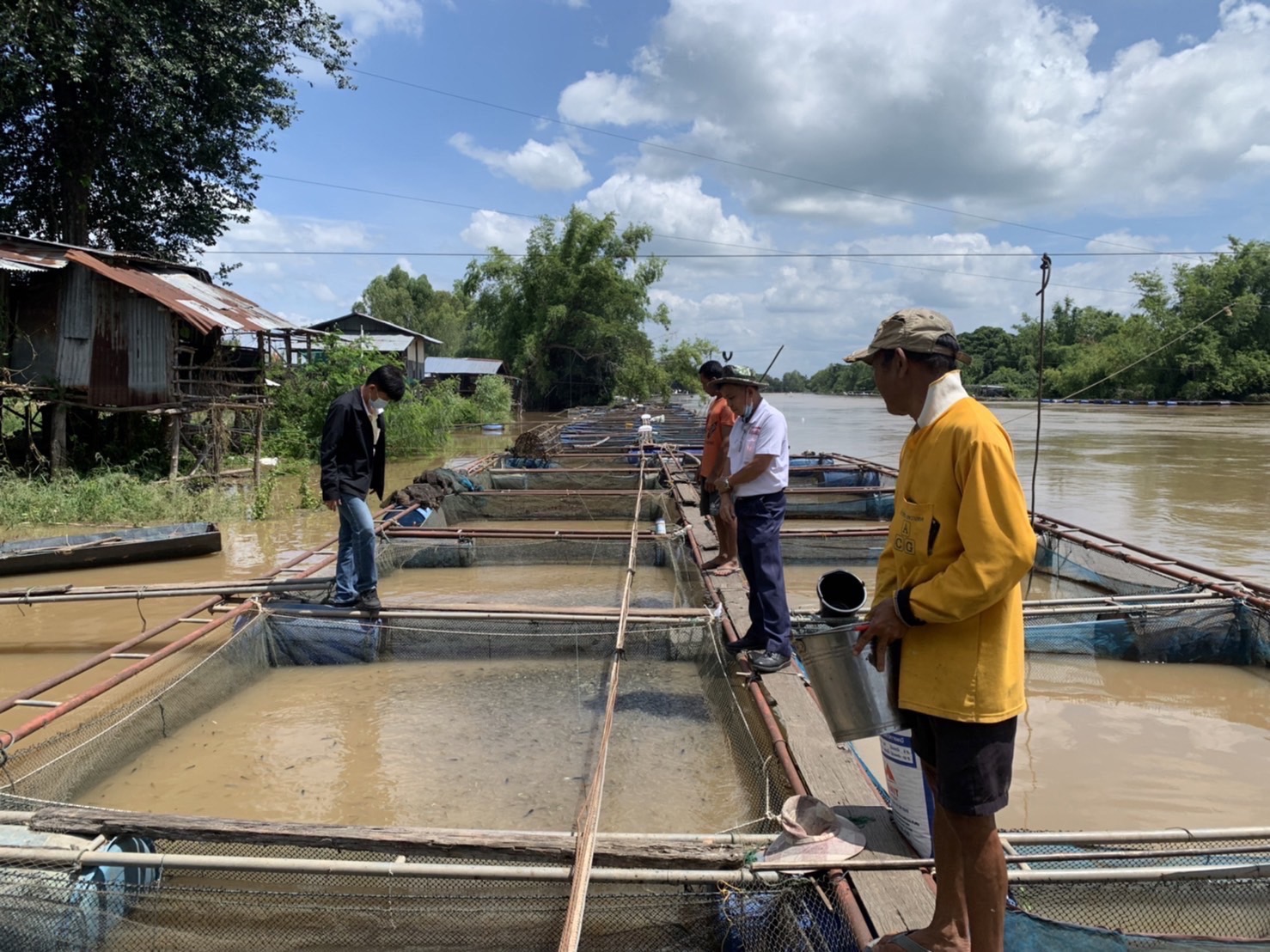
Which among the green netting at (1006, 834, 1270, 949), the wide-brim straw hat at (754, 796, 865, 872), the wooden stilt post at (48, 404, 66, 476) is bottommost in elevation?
the green netting at (1006, 834, 1270, 949)

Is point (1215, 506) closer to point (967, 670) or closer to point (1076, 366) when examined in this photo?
point (967, 670)

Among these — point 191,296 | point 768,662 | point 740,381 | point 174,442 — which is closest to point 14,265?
point 191,296

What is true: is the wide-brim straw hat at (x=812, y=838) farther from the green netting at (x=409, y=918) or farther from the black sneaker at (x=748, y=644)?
the black sneaker at (x=748, y=644)

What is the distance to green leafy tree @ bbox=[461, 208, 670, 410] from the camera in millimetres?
33031

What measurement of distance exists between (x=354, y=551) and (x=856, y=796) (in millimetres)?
3116

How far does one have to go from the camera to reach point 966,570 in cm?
150

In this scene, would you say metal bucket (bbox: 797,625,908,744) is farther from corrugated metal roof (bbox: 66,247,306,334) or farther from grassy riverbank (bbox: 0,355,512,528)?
corrugated metal roof (bbox: 66,247,306,334)

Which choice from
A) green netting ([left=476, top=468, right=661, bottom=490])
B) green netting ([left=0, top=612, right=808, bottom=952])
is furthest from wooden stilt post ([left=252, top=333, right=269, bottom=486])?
green netting ([left=0, top=612, right=808, bottom=952])

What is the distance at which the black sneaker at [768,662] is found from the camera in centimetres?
357

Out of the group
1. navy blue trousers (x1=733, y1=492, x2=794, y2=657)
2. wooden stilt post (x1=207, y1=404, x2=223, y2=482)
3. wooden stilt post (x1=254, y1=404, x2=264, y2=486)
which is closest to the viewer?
navy blue trousers (x1=733, y1=492, x2=794, y2=657)

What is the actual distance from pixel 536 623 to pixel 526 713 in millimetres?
637

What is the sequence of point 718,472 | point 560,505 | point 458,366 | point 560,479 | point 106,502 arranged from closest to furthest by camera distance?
point 718,472 → point 106,502 → point 560,505 → point 560,479 → point 458,366

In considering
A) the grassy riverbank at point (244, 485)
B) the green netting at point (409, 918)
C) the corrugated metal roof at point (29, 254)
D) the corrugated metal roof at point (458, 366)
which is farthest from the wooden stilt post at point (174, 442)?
the corrugated metal roof at point (458, 366)

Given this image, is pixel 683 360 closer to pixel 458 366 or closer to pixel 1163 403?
pixel 458 366
